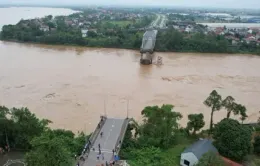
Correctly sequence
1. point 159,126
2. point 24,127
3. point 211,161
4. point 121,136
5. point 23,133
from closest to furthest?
point 211,161 < point 121,136 < point 24,127 < point 23,133 < point 159,126

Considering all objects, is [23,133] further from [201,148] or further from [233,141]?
[233,141]

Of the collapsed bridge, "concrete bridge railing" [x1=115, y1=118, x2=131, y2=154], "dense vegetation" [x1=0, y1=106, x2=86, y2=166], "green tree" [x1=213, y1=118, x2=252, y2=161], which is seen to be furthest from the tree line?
the collapsed bridge

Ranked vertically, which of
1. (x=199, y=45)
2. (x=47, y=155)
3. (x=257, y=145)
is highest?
(x=47, y=155)

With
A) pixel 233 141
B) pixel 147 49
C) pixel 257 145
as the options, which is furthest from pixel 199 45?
pixel 233 141

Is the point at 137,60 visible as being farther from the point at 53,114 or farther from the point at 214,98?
the point at 214,98

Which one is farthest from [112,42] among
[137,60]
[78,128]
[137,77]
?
[78,128]

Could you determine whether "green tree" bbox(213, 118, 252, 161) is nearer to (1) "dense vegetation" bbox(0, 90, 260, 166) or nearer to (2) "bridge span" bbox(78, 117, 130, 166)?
(1) "dense vegetation" bbox(0, 90, 260, 166)
